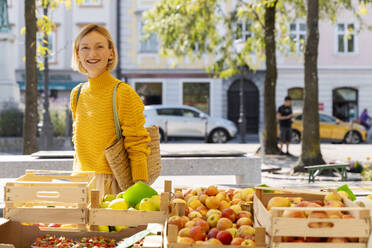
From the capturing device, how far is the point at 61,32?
3173 centimetres

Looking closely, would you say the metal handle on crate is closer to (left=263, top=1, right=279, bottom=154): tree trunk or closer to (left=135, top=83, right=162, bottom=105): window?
(left=263, top=1, right=279, bottom=154): tree trunk

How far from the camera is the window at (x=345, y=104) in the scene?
30953mm

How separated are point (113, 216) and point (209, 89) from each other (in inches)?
1139

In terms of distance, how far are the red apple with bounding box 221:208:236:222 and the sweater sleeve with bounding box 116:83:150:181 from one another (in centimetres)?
91

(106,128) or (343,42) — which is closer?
(106,128)

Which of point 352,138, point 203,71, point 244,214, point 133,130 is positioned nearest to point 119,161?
point 133,130

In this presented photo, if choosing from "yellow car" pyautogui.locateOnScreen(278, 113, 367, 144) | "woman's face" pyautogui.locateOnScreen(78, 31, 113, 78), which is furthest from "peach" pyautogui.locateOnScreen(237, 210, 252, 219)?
"yellow car" pyautogui.locateOnScreen(278, 113, 367, 144)

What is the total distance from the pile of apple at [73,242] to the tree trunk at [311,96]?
31.1 ft

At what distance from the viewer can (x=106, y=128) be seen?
11.6 ft

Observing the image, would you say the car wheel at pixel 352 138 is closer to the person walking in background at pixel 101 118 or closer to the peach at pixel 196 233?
the person walking in background at pixel 101 118

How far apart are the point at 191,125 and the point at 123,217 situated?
830 inches

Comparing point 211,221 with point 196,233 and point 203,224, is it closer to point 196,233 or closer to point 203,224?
point 203,224

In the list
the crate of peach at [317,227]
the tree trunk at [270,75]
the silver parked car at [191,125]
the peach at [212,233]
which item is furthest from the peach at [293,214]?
the silver parked car at [191,125]

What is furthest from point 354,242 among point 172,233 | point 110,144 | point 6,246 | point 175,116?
point 175,116
